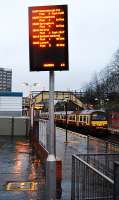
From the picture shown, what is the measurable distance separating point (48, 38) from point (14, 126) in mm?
36098

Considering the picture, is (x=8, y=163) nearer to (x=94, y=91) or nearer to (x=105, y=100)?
(x=105, y=100)

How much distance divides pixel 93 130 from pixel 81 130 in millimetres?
5777

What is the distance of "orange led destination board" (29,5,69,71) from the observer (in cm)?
997

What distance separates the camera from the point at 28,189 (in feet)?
46.1

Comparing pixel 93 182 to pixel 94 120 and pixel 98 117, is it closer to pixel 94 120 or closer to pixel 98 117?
pixel 94 120

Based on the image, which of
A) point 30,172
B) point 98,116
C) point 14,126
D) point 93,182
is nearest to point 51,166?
point 93,182

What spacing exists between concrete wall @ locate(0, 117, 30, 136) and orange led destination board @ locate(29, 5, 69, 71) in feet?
116

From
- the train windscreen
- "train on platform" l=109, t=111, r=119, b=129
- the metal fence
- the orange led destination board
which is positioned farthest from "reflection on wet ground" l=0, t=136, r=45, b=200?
the train windscreen

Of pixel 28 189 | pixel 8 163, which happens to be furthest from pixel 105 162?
pixel 8 163

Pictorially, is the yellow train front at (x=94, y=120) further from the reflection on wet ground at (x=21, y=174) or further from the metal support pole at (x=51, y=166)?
the metal support pole at (x=51, y=166)

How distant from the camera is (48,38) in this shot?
9.99 metres

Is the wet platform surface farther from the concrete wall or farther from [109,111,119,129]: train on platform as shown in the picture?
[109,111,119,129]: train on platform

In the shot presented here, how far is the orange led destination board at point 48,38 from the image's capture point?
Answer: 32.7 ft

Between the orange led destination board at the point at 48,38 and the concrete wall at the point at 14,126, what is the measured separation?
116ft
